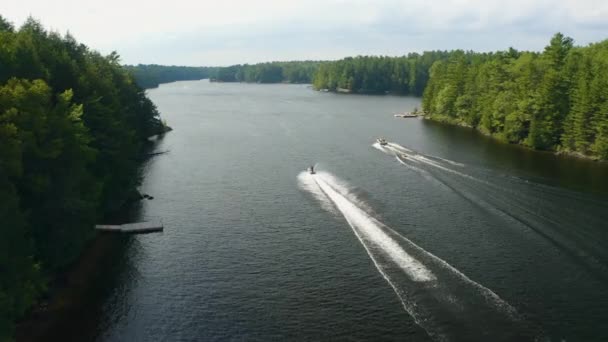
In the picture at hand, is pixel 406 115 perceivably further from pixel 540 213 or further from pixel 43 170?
pixel 43 170

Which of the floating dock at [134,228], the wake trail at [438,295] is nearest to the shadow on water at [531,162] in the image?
the wake trail at [438,295]

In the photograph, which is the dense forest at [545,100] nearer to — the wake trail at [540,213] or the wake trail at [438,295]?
the wake trail at [540,213]

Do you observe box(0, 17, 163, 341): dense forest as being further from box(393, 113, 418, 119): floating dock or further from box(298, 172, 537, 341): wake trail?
box(393, 113, 418, 119): floating dock

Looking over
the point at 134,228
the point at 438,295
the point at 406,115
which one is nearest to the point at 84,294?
the point at 134,228

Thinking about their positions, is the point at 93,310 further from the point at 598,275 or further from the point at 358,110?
the point at 358,110

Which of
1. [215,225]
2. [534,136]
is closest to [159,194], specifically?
[215,225]

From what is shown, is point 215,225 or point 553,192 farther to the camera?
point 553,192
